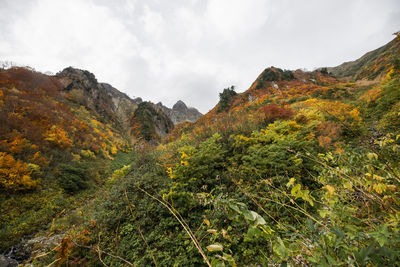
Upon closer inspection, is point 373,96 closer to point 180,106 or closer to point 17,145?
point 17,145

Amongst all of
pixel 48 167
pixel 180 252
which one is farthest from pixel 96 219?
pixel 48 167

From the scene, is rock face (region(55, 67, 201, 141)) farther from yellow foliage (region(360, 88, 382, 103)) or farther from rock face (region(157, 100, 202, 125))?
yellow foliage (region(360, 88, 382, 103))

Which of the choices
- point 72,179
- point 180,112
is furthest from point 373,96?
point 180,112

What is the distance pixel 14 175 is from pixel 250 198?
8322 millimetres

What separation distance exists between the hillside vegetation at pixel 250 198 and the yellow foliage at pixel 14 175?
37mm

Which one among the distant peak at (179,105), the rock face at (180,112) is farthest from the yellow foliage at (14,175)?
the distant peak at (179,105)

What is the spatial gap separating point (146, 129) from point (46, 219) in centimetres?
2635

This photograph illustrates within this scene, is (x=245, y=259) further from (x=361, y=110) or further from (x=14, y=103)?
(x=14, y=103)

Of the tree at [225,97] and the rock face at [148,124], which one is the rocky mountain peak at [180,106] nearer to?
the rock face at [148,124]

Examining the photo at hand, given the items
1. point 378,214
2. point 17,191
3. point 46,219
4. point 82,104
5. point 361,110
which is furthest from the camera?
point 82,104

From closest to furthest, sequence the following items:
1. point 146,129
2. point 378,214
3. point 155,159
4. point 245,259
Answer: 1. point 378,214
2. point 245,259
3. point 155,159
4. point 146,129

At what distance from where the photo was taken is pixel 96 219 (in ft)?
11.7

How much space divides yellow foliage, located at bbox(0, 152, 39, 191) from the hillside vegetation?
4 centimetres

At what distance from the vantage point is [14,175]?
17.2 ft
